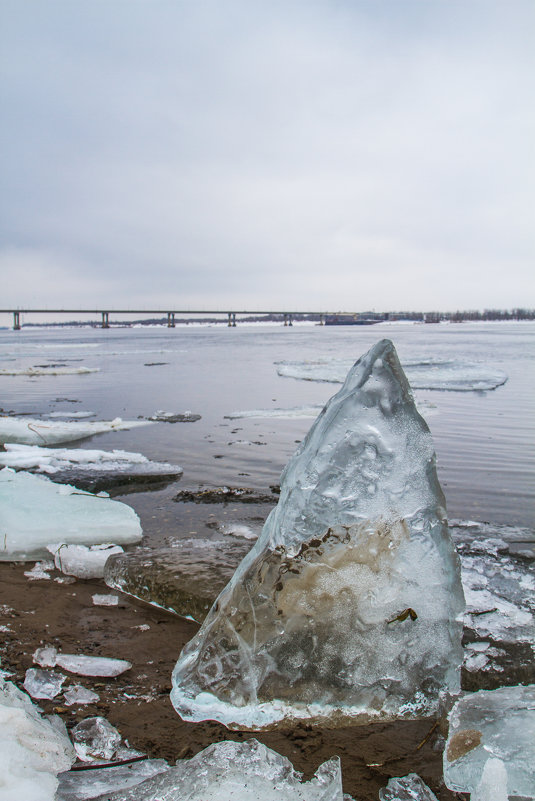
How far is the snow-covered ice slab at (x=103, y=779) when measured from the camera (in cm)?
168

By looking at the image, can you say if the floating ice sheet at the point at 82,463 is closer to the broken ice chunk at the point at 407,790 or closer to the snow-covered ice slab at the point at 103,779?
the snow-covered ice slab at the point at 103,779

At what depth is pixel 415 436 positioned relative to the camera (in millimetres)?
2346

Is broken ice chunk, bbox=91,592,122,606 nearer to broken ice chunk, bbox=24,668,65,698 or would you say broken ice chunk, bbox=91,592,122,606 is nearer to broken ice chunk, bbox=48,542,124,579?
broken ice chunk, bbox=48,542,124,579

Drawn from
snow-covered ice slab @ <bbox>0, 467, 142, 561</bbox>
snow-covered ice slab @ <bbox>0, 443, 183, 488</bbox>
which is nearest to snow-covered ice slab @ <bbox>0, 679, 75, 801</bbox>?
snow-covered ice slab @ <bbox>0, 467, 142, 561</bbox>

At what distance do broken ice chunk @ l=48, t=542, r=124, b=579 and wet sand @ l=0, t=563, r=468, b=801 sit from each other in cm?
35

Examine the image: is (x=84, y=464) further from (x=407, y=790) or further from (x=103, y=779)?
(x=407, y=790)

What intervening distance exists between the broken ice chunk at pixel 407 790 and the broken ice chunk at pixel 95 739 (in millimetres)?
909

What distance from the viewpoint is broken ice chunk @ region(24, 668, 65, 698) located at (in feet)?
7.07

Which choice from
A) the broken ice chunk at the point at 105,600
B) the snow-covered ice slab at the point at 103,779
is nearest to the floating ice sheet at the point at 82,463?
the broken ice chunk at the point at 105,600

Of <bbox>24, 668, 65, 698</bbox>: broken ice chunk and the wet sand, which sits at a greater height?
<bbox>24, 668, 65, 698</bbox>: broken ice chunk

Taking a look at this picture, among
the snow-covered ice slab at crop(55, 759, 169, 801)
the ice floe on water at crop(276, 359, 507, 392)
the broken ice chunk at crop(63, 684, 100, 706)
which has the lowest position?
the broken ice chunk at crop(63, 684, 100, 706)

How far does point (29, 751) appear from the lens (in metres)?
1.77

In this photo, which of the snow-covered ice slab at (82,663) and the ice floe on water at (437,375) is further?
the ice floe on water at (437,375)

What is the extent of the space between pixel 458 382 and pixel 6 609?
43.5 ft
